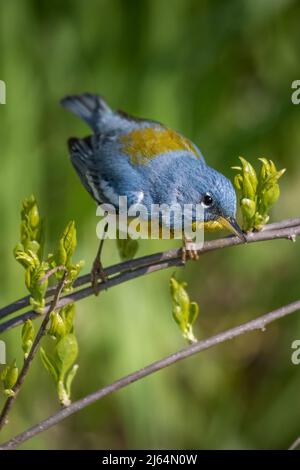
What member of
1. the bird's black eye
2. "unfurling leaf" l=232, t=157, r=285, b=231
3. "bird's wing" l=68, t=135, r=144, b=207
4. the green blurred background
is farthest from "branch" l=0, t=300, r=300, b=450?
the green blurred background

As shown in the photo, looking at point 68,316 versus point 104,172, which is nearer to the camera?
point 68,316

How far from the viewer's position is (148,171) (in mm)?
3482

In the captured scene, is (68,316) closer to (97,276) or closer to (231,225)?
(97,276)

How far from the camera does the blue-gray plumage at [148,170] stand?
3.07 meters

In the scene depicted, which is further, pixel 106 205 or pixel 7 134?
pixel 7 134

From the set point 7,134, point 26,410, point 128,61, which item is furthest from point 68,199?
point 26,410

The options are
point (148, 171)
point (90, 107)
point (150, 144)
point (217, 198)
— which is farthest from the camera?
point (90, 107)

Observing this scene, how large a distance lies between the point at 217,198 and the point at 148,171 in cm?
55

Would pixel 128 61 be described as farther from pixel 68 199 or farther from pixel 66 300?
pixel 66 300

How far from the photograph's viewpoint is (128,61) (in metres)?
4.71

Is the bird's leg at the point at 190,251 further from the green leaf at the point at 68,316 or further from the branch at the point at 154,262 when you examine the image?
the green leaf at the point at 68,316

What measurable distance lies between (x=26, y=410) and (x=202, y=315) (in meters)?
1.19

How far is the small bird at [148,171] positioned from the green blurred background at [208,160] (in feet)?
2.00

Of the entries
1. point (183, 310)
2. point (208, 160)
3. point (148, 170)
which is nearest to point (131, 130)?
point (148, 170)
